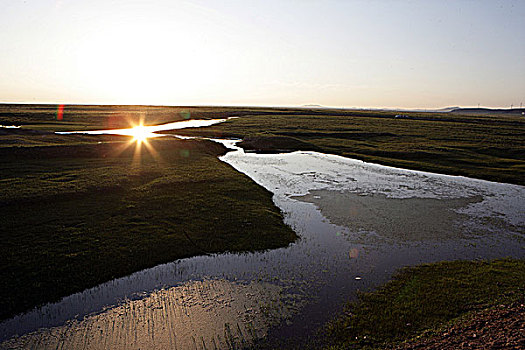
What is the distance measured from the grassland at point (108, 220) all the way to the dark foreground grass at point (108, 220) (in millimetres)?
64

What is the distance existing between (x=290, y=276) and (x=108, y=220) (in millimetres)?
14528

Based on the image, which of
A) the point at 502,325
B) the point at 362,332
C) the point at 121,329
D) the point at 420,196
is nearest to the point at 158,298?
the point at 121,329

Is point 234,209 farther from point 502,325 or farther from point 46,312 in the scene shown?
point 502,325

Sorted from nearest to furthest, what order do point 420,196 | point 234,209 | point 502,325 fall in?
point 502,325
point 234,209
point 420,196

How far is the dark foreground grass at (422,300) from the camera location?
43.9ft

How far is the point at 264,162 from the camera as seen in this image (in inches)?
2157

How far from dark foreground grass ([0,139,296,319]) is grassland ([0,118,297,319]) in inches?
2.5

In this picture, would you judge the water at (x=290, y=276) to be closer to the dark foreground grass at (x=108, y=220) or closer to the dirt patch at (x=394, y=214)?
the dirt patch at (x=394, y=214)

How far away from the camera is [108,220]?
24062 millimetres

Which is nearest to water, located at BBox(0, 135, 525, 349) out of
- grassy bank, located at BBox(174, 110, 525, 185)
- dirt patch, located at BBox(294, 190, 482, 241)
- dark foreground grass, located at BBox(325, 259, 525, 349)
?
dirt patch, located at BBox(294, 190, 482, 241)

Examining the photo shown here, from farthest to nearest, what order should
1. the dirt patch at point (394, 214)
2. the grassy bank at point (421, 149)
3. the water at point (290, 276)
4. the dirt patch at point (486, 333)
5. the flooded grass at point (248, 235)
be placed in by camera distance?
1. the grassy bank at point (421, 149)
2. the dirt patch at point (394, 214)
3. the flooded grass at point (248, 235)
4. the water at point (290, 276)
5. the dirt patch at point (486, 333)

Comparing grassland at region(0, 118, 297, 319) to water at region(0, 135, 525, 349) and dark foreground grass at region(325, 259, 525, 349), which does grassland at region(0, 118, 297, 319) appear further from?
dark foreground grass at region(325, 259, 525, 349)

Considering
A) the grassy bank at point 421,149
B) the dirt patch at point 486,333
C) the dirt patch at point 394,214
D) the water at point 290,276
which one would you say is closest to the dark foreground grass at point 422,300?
the dirt patch at point 486,333

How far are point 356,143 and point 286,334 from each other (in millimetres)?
64288
